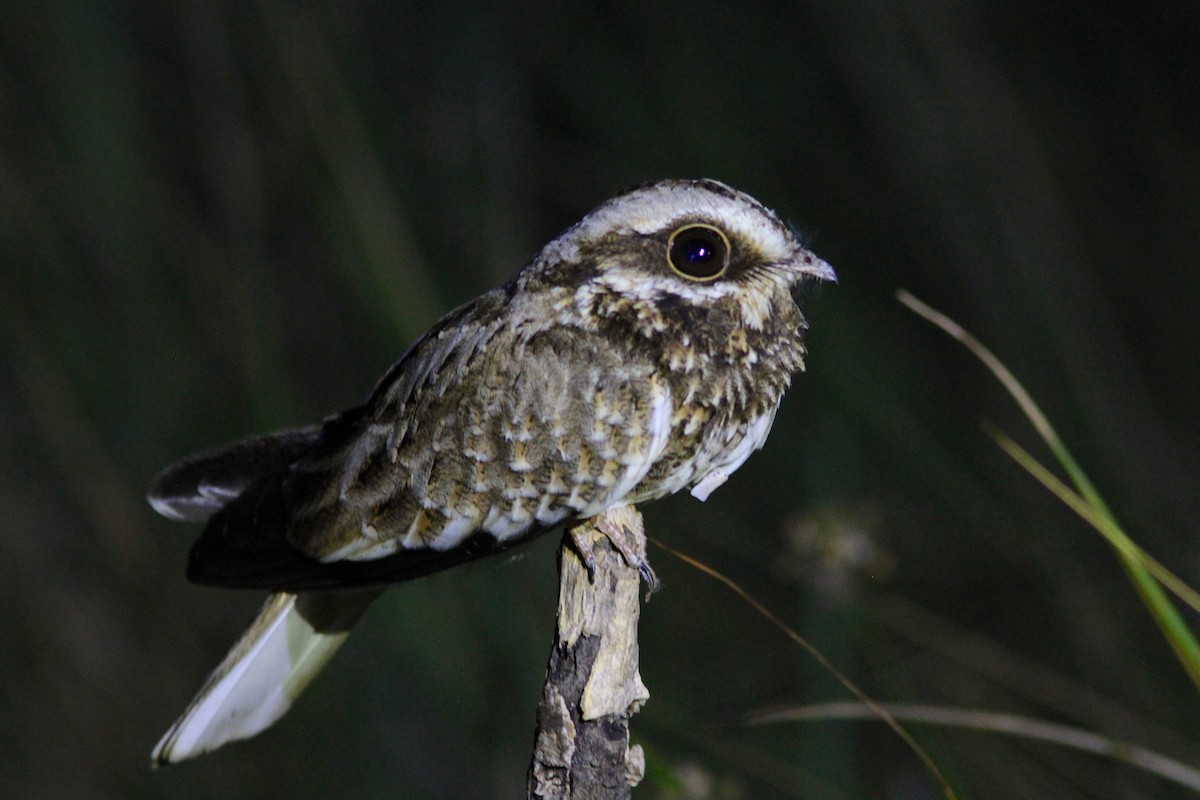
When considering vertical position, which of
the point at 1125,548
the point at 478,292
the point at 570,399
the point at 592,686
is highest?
the point at 478,292

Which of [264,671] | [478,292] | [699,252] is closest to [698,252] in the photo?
[699,252]

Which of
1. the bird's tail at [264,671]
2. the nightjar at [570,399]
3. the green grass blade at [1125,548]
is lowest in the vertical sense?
the green grass blade at [1125,548]

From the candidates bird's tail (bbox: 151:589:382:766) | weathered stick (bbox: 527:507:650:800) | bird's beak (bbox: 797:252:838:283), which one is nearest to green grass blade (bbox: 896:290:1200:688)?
bird's beak (bbox: 797:252:838:283)

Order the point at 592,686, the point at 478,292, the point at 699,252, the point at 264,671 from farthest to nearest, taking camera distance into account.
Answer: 1. the point at 478,292
2. the point at 264,671
3. the point at 699,252
4. the point at 592,686

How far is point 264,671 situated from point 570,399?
756 millimetres

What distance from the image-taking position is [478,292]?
3.01 metres

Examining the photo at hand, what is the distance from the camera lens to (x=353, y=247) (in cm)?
269

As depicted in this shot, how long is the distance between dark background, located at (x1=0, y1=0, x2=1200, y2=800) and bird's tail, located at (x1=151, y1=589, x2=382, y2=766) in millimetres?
839

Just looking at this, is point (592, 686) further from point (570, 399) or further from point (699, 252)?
point (699, 252)

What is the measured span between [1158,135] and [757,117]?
1263 mm

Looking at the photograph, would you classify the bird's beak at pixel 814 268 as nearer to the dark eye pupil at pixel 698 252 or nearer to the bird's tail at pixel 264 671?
the dark eye pupil at pixel 698 252

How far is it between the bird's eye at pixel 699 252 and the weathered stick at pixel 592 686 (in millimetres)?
349

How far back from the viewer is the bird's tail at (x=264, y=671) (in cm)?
187

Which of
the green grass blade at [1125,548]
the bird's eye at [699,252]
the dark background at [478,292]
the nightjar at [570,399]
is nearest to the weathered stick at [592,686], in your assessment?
the nightjar at [570,399]
